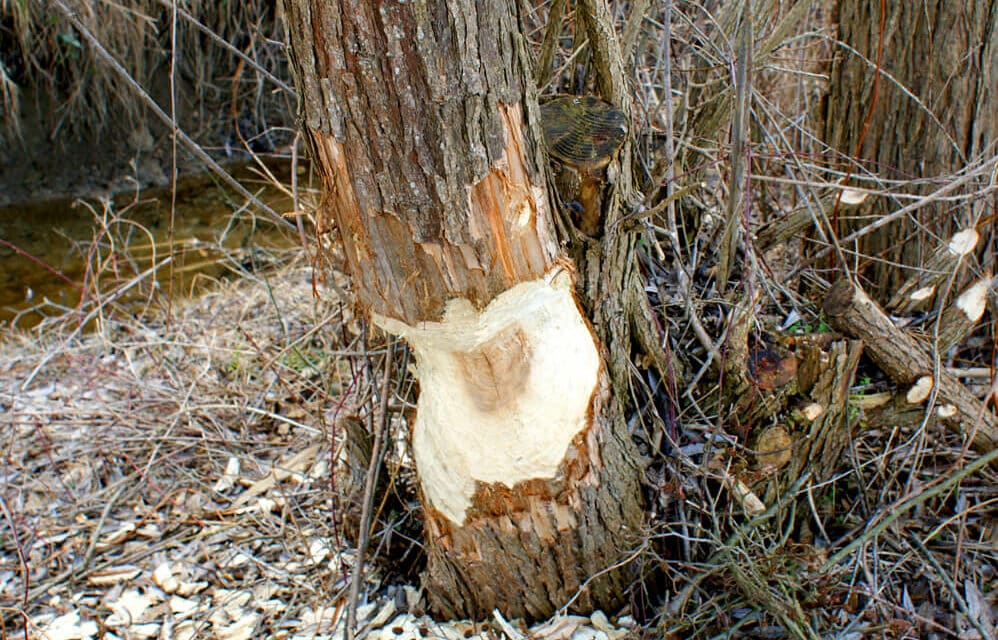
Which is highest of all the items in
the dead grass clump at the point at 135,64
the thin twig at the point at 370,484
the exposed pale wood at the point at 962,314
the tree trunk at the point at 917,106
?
the dead grass clump at the point at 135,64

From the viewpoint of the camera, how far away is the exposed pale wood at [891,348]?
1.87m

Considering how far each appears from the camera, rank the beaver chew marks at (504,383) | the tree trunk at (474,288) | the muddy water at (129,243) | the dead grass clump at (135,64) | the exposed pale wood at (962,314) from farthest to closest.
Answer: the dead grass clump at (135,64) → the muddy water at (129,243) → the exposed pale wood at (962,314) → the beaver chew marks at (504,383) → the tree trunk at (474,288)

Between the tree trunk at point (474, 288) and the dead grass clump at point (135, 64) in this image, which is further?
the dead grass clump at point (135, 64)

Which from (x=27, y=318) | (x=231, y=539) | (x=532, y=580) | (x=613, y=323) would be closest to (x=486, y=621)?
(x=532, y=580)

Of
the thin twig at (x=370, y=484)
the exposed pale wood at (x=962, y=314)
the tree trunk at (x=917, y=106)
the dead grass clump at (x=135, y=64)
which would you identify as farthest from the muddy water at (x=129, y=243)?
the exposed pale wood at (x=962, y=314)

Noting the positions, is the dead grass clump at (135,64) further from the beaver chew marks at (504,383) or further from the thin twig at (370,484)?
the beaver chew marks at (504,383)

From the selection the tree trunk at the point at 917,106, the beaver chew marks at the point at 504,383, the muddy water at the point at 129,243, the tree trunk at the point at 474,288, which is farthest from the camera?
the muddy water at the point at 129,243

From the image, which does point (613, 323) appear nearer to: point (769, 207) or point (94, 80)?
point (769, 207)

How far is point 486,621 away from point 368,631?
1.04 ft

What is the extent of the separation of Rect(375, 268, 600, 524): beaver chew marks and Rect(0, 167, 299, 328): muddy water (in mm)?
3148

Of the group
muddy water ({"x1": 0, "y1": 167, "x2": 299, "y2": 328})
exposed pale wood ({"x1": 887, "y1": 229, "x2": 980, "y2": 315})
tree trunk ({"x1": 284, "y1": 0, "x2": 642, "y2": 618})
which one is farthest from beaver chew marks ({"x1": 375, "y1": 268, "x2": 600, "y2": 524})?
muddy water ({"x1": 0, "y1": 167, "x2": 299, "y2": 328})

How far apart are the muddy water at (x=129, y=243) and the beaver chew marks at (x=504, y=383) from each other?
3.15m

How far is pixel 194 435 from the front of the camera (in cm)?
298

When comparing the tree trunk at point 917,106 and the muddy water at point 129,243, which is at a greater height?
the tree trunk at point 917,106
